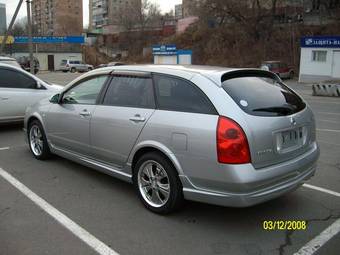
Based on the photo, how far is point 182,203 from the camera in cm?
461

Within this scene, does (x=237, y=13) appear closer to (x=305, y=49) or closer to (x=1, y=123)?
(x=305, y=49)

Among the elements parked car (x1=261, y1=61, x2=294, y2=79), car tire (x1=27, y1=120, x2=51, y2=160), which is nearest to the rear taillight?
car tire (x1=27, y1=120, x2=51, y2=160)

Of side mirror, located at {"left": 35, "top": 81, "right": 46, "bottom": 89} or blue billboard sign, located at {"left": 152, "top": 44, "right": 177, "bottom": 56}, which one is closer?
side mirror, located at {"left": 35, "top": 81, "right": 46, "bottom": 89}

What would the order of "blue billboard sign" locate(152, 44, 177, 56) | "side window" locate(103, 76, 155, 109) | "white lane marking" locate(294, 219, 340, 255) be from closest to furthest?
"white lane marking" locate(294, 219, 340, 255) → "side window" locate(103, 76, 155, 109) → "blue billboard sign" locate(152, 44, 177, 56)

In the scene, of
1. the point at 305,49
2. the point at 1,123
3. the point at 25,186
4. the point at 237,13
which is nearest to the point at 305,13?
the point at 237,13

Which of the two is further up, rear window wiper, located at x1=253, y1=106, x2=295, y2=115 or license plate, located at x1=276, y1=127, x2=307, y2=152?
rear window wiper, located at x1=253, y1=106, x2=295, y2=115

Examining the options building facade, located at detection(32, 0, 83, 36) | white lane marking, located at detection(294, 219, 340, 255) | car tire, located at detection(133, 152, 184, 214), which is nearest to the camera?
white lane marking, located at detection(294, 219, 340, 255)

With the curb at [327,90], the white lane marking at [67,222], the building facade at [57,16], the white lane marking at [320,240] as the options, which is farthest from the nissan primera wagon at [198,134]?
the building facade at [57,16]

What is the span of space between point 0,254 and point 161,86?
92.9 inches

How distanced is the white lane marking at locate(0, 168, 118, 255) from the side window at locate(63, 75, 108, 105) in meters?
1.36

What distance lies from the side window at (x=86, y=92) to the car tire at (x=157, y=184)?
4.44ft

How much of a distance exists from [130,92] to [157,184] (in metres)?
1.20

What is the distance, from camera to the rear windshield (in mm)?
4348
